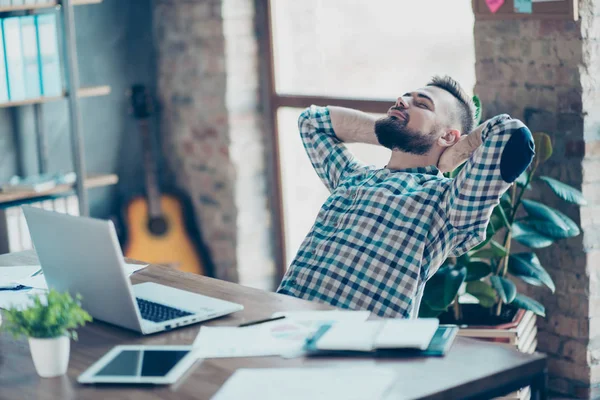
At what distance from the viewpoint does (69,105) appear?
13.6 feet

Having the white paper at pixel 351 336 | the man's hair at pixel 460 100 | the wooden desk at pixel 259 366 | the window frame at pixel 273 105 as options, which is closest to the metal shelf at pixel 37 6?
the window frame at pixel 273 105

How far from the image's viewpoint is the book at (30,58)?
13.0 feet

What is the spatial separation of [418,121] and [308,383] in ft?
3.60

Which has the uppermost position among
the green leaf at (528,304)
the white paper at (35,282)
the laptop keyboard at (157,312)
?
the white paper at (35,282)

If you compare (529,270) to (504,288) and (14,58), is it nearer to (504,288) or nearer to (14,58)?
(504,288)

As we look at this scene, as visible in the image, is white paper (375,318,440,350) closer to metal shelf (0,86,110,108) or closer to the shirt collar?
the shirt collar

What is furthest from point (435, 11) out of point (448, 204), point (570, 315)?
point (448, 204)

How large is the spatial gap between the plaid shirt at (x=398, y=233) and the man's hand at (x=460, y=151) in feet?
0.14

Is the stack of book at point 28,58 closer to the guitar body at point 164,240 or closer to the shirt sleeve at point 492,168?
the guitar body at point 164,240

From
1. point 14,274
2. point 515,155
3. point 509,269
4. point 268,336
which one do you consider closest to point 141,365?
point 268,336

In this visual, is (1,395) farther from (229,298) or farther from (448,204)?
(448,204)

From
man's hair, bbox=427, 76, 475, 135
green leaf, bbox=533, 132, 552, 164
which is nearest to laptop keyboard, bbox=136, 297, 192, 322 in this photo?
man's hair, bbox=427, 76, 475, 135

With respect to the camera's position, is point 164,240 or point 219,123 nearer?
point 219,123

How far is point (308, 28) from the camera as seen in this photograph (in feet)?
14.1
